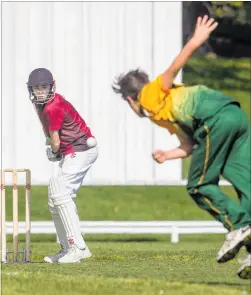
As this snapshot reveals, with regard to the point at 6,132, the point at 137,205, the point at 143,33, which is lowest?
the point at 137,205

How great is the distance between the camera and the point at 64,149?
40.8 feet

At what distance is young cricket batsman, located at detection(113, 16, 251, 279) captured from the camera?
9953mm

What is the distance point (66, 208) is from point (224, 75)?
23374 millimetres

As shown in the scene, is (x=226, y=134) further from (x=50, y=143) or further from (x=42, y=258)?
(x=42, y=258)

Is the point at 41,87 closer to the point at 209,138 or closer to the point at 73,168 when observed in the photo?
the point at 73,168

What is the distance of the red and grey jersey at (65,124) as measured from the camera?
12.1 metres

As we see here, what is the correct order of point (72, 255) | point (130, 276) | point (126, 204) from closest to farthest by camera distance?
point (130, 276), point (72, 255), point (126, 204)

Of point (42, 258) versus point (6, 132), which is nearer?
point (42, 258)

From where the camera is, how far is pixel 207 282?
10352 mm

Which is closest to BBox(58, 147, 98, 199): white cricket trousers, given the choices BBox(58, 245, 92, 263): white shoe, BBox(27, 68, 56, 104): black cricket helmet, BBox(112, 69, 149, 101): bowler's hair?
BBox(58, 245, 92, 263): white shoe

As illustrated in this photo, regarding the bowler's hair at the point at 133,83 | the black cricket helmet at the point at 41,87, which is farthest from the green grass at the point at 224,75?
the bowler's hair at the point at 133,83

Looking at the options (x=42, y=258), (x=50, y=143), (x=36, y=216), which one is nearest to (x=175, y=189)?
(x=36, y=216)

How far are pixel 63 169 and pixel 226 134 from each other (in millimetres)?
2814

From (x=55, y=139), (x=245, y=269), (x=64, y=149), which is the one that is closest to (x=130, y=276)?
(x=245, y=269)
